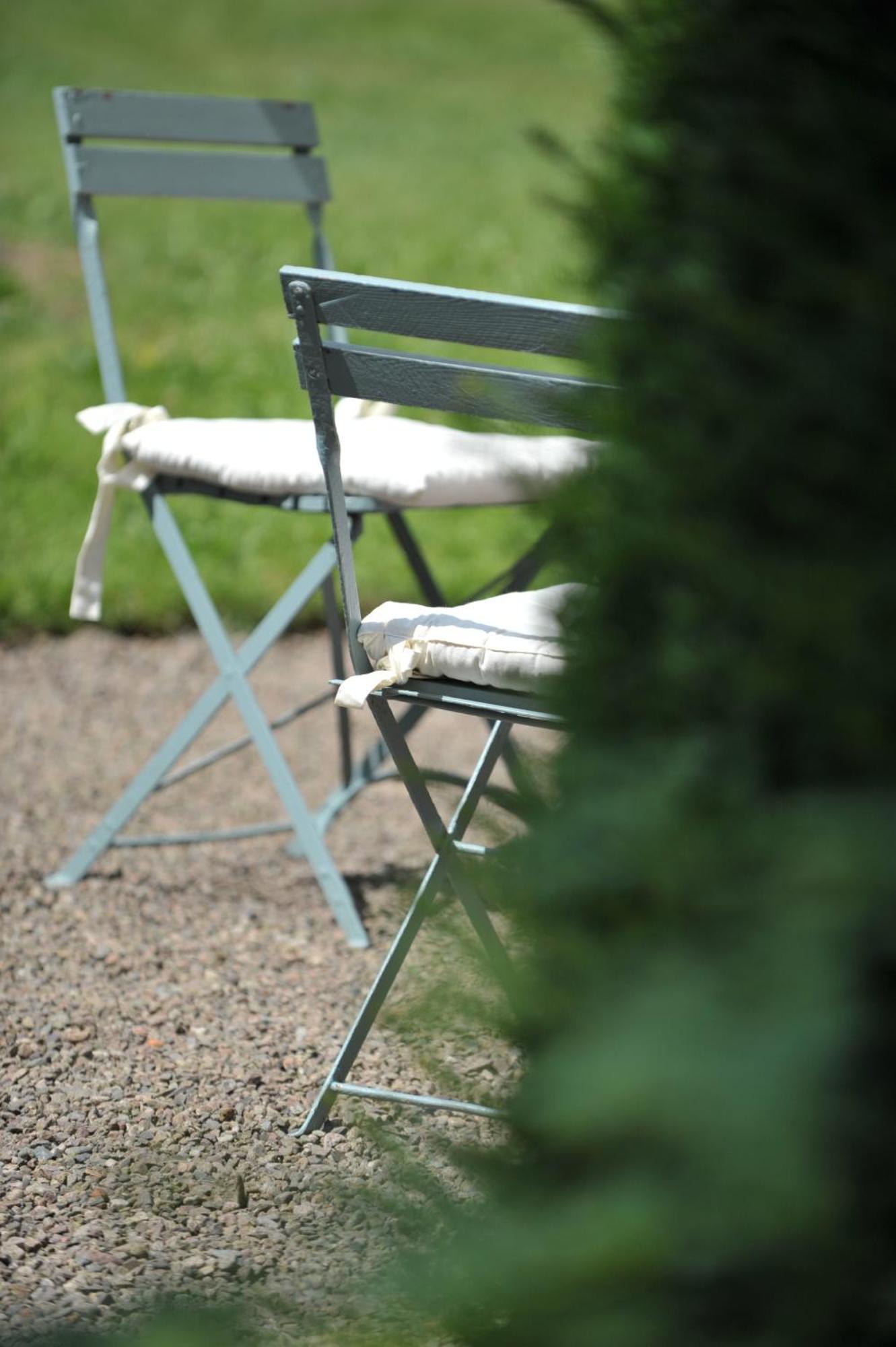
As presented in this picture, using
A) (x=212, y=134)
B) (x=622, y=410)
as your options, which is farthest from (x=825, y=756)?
(x=212, y=134)

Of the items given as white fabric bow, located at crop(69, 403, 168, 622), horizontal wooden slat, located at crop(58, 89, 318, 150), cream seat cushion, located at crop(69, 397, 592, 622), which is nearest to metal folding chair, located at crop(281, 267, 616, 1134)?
cream seat cushion, located at crop(69, 397, 592, 622)

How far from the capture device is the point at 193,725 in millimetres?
2988

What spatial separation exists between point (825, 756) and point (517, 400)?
65 cm

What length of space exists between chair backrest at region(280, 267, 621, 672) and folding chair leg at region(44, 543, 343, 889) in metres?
0.60

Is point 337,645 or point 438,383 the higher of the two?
point 337,645

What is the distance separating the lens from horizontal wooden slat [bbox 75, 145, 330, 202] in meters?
3.14

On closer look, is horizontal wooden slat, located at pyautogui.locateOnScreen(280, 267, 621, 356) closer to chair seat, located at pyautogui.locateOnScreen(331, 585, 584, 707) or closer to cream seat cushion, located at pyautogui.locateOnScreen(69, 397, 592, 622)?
chair seat, located at pyautogui.locateOnScreen(331, 585, 584, 707)

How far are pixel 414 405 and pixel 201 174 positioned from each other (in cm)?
168

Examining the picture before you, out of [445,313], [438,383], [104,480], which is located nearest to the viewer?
[445,313]

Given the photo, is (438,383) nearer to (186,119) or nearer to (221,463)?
(221,463)

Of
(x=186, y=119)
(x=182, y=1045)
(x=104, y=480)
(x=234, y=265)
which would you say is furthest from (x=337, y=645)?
(x=234, y=265)

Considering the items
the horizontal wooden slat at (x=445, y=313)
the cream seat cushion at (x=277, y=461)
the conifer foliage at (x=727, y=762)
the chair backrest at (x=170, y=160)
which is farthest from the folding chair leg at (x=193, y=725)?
the conifer foliage at (x=727, y=762)

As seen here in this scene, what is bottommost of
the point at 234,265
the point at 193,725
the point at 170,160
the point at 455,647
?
the point at 455,647

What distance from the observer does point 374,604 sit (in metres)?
5.02
